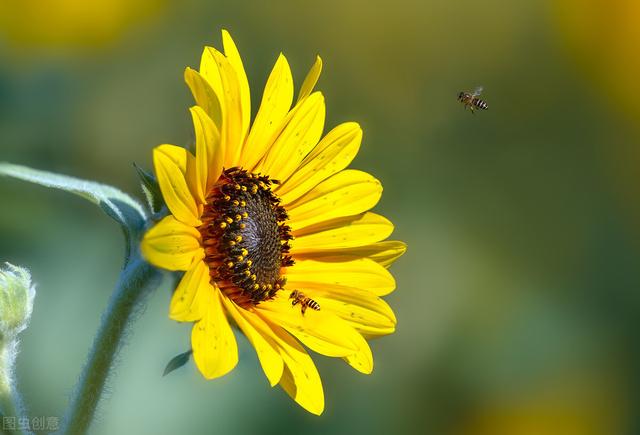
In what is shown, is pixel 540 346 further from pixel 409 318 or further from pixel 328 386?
pixel 328 386

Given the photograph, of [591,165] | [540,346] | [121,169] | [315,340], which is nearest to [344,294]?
[315,340]

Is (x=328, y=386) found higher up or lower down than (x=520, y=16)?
lower down

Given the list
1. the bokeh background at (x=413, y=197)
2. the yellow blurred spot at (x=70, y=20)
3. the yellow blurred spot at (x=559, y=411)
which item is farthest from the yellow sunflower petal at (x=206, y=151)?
the yellow blurred spot at (x=559, y=411)

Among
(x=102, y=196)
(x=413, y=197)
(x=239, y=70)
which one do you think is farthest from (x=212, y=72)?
(x=413, y=197)

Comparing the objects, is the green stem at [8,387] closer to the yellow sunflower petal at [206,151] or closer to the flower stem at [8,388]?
the flower stem at [8,388]

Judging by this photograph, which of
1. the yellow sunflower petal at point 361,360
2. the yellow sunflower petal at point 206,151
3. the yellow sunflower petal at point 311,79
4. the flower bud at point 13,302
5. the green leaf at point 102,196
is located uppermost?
the yellow sunflower petal at point 311,79

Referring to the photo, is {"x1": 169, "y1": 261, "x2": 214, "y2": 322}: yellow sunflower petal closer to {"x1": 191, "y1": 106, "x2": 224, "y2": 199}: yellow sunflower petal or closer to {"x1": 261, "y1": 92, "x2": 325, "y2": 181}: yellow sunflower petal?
{"x1": 191, "y1": 106, "x2": 224, "y2": 199}: yellow sunflower petal
